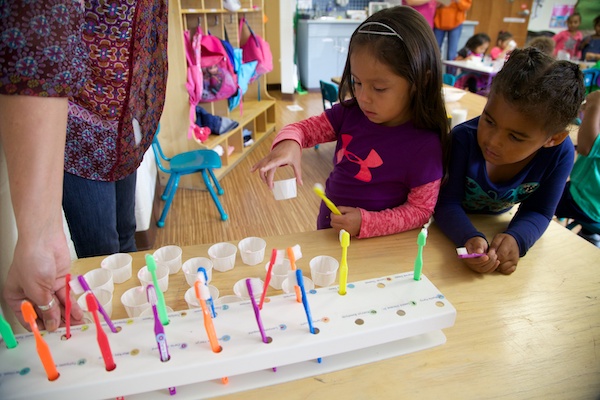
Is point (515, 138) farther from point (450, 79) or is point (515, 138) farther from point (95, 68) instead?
point (450, 79)

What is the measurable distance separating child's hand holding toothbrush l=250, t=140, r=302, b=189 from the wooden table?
156mm

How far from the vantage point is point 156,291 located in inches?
24.8

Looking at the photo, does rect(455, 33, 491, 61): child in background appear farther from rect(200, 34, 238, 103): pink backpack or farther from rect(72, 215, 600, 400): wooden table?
rect(72, 215, 600, 400): wooden table

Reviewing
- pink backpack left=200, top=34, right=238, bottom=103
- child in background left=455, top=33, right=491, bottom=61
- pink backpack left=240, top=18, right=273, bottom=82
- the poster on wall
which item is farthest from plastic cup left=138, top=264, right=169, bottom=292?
the poster on wall

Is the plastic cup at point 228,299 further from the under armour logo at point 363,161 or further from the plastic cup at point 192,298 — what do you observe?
the under armour logo at point 363,161

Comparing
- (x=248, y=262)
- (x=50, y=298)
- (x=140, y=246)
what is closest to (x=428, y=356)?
(x=248, y=262)

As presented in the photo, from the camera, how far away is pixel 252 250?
A: 898 millimetres

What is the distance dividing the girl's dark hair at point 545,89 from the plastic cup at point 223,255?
→ 0.70 m

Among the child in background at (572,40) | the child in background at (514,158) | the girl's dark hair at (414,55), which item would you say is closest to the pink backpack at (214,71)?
the girl's dark hair at (414,55)

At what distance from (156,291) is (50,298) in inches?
5.7

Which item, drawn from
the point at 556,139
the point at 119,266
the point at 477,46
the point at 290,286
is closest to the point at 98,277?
the point at 119,266

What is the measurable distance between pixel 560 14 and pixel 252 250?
27.1ft

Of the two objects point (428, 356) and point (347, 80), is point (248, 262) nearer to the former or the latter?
point (428, 356)

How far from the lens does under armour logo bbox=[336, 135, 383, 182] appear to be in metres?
1.11
